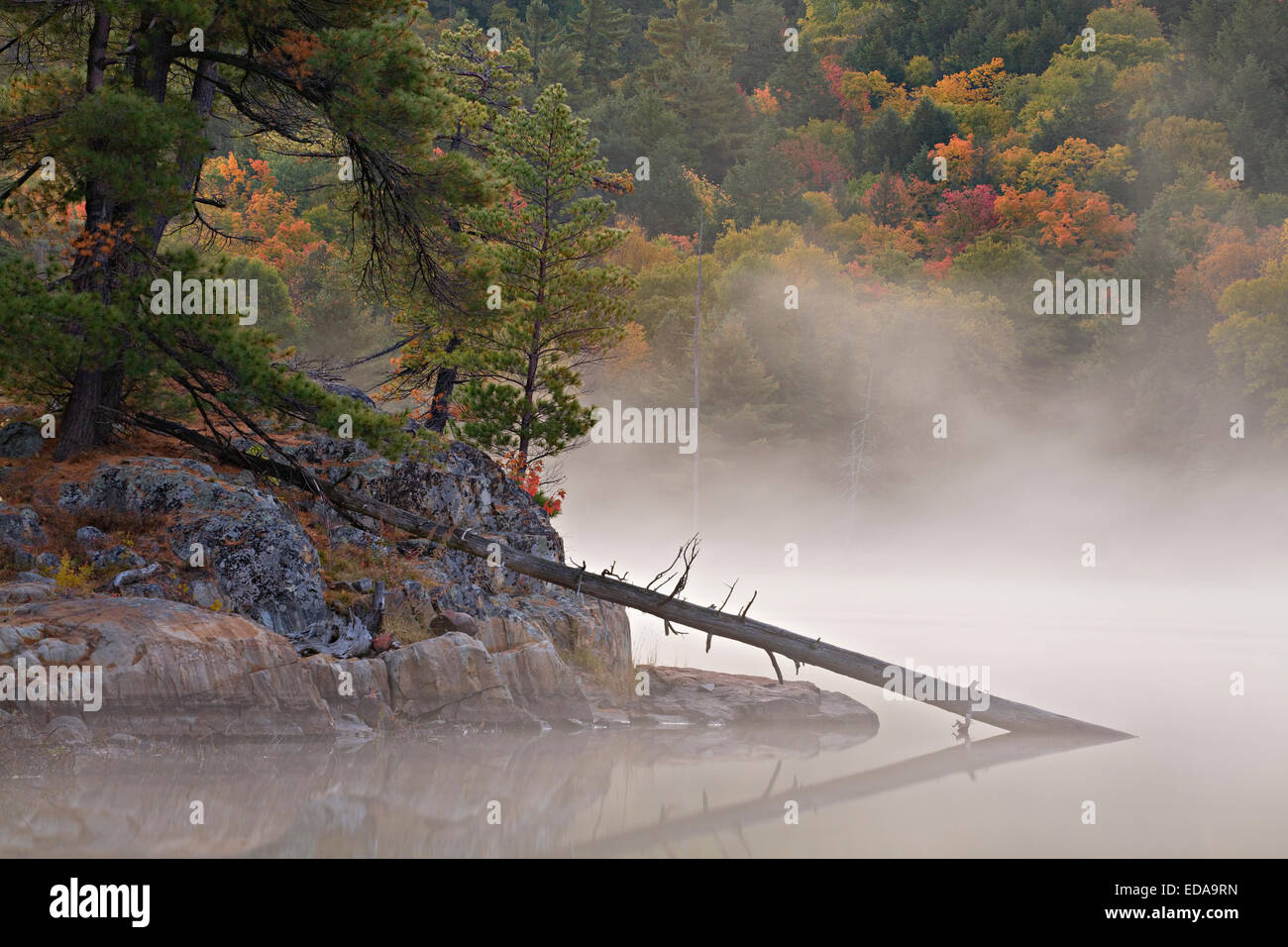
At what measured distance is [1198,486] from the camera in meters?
57.4

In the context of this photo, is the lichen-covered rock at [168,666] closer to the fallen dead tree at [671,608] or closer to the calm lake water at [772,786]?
the calm lake water at [772,786]

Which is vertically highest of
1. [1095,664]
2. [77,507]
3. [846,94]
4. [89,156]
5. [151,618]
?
[846,94]

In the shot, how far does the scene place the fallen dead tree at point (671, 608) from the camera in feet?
50.9

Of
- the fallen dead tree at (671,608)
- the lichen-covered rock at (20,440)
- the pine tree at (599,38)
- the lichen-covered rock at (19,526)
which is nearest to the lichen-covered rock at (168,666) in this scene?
the lichen-covered rock at (19,526)

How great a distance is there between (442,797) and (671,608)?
4.85 meters

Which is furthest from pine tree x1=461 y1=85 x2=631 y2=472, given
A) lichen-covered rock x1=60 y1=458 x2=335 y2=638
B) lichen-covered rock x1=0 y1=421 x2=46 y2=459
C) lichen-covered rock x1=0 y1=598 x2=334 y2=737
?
lichen-covered rock x1=0 y1=598 x2=334 y2=737

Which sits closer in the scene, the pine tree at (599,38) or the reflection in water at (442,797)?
the reflection in water at (442,797)

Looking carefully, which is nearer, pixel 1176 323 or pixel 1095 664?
pixel 1095 664

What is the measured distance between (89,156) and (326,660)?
635cm

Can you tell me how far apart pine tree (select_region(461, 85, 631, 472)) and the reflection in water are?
969cm

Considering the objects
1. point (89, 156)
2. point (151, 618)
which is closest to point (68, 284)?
point (89, 156)

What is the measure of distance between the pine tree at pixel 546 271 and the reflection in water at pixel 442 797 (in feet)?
31.8

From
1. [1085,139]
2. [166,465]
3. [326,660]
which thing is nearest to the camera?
[326,660]

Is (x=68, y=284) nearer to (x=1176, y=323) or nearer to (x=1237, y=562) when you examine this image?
(x=1237, y=562)
